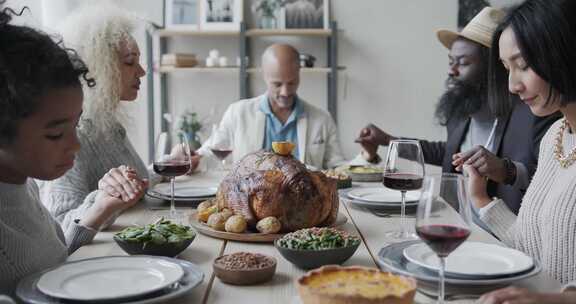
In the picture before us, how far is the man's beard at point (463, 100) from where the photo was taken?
2965 millimetres

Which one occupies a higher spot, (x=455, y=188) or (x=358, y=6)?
(x=358, y=6)

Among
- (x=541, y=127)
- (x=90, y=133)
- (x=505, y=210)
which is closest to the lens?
(x=505, y=210)

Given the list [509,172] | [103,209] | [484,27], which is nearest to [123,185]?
[103,209]

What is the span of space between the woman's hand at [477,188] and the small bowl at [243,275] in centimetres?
78

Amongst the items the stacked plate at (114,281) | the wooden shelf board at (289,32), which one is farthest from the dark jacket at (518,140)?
the wooden shelf board at (289,32)

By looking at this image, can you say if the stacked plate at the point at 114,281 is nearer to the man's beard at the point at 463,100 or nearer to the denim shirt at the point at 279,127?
the man's beard at the point at 463,100

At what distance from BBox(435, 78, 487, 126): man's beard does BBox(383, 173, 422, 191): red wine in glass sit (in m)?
1.58

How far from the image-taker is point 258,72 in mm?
4602

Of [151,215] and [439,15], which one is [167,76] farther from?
[151,215]

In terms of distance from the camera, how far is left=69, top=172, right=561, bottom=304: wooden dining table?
1058 millimetres

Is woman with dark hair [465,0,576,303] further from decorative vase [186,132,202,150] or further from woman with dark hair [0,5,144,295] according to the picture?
decorative vase [186,132,202,150]

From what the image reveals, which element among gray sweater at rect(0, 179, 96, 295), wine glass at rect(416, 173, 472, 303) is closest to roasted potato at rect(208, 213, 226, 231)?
gray sweater at rect(0, 179, 96, 295)

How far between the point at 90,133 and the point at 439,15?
329cm

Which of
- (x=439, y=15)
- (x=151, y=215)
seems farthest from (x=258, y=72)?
(x=151, y=215)
